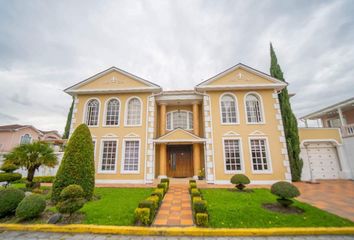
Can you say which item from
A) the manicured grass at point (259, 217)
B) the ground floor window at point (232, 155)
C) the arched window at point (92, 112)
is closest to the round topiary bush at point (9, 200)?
the manicured grass at point (259, 217)

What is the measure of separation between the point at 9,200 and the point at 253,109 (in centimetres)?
1428

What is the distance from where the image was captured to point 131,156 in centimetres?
1164

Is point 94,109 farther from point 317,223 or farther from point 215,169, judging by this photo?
point 317,223

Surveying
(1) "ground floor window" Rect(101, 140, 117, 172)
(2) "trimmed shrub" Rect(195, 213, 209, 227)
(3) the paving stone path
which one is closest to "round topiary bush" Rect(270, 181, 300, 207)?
(3) the paving stone path

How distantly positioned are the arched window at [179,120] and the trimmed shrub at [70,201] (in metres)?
9.29

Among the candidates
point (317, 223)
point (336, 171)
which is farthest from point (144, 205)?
point (336, 171)

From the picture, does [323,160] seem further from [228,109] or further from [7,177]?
[7,177]

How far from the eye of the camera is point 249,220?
465 centimetres

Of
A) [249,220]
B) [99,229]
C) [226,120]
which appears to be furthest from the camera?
[226,120]

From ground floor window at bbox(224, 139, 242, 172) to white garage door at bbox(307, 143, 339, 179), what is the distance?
7.16 m

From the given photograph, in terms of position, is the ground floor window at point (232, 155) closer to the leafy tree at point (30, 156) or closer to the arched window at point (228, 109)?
the arched window at point (228, 109)

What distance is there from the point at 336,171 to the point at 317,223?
12.5 meters

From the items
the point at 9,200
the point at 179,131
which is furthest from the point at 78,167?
the point at 179,131

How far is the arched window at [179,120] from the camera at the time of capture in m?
13.5
